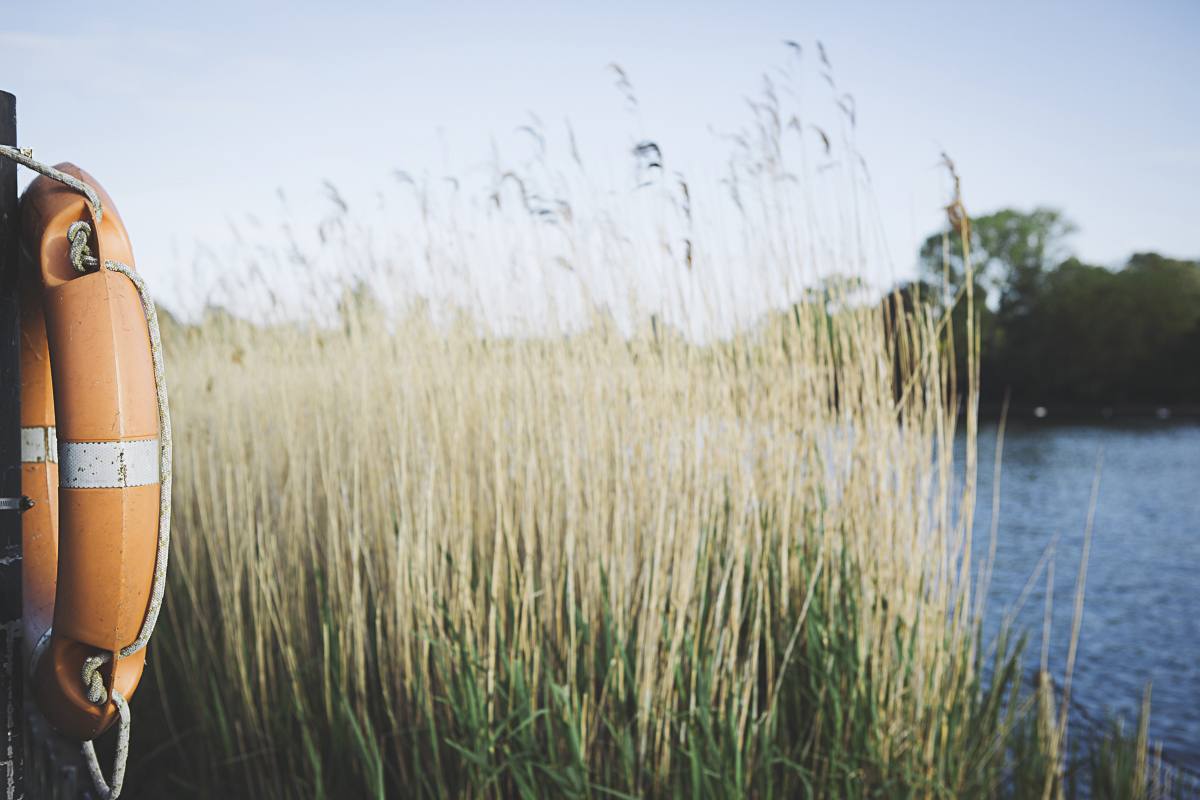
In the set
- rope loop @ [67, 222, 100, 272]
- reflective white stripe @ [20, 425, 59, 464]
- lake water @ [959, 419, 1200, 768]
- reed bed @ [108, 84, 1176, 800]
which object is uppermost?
rope loop @ [67, 222, 100, 272]

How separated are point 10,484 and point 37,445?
113 millimetres

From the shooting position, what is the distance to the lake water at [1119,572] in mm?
6203

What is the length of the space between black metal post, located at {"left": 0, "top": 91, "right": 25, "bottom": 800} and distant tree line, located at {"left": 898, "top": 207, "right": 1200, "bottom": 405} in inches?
1500

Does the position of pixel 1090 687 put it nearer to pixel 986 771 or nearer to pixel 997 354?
pixel 986 771

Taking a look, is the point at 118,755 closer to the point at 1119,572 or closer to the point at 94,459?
the point at 94,459

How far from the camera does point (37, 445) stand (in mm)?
1118

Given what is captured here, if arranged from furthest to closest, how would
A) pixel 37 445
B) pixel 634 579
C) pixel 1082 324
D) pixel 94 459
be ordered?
pixel 1082 324 → pixel 634 579 → pixel 37 445 → pixel 94 459

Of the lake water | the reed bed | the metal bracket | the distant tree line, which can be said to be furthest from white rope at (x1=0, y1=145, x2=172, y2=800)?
the distant tree line

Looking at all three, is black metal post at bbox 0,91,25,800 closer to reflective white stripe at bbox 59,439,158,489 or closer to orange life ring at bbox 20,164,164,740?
orange life ring at bbox 20,164,164,740

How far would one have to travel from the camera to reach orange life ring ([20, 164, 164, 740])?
94 centimetres

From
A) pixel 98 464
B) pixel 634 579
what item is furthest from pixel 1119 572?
pixel 98 464

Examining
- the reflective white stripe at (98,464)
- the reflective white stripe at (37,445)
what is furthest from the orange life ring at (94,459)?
the reflective white stripe at (37,445)

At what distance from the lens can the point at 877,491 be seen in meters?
2.47

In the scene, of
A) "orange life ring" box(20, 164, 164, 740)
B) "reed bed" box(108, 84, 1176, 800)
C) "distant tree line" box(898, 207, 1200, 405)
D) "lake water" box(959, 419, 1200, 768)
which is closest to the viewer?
"orange life ring" box(20, 164, 164, 740)
